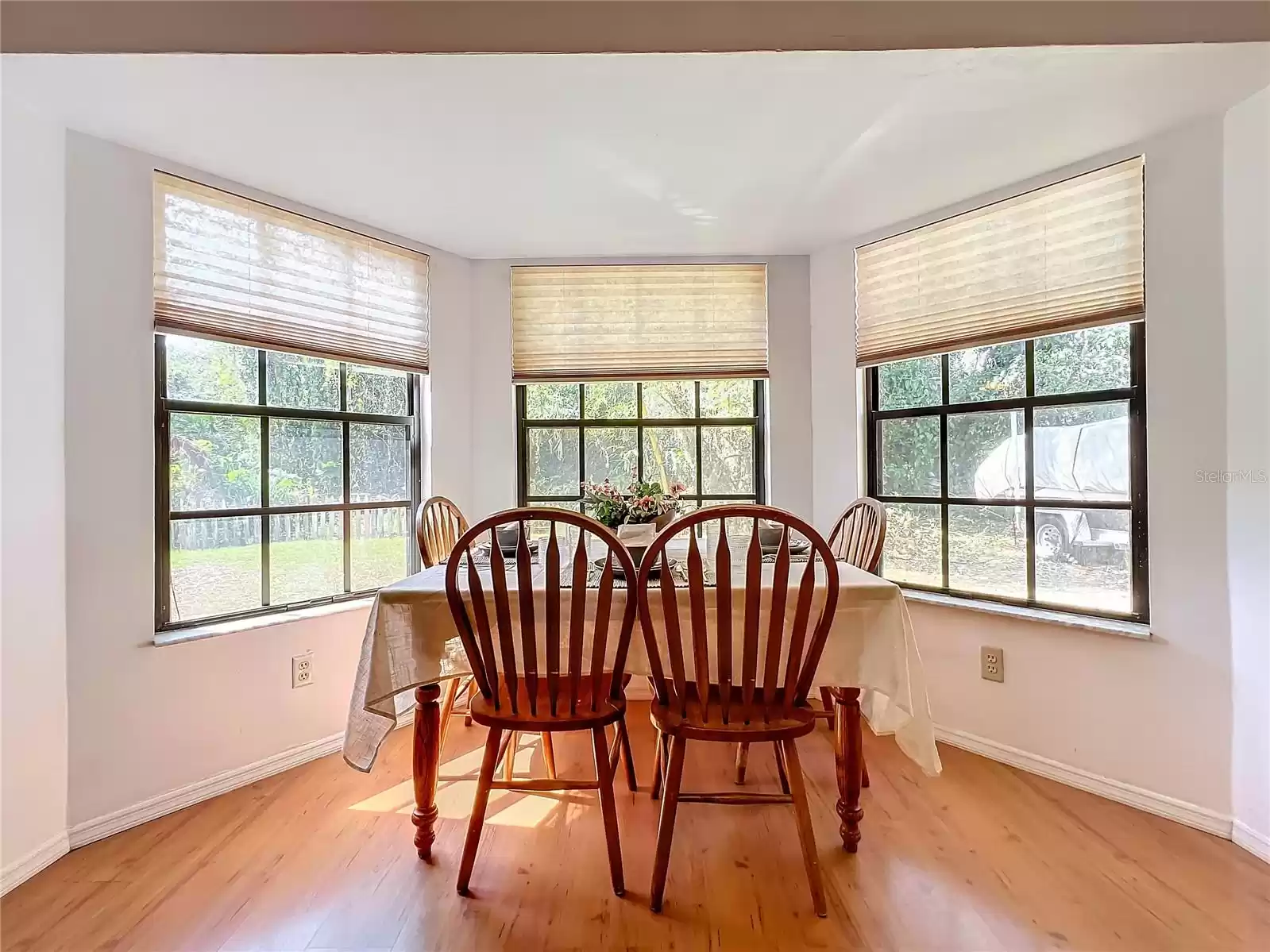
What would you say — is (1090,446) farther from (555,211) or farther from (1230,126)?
(555,211)

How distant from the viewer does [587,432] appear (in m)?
3.16

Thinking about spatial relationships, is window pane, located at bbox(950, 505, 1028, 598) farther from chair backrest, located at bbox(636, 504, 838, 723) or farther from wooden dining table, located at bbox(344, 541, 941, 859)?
chair backrest, located at bbox(636, 504, 838, 723)

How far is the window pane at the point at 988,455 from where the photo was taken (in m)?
2.39

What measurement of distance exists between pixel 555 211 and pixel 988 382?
1937 mm

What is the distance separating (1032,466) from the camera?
2354 millimetres

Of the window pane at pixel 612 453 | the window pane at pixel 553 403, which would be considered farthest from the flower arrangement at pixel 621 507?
the window pane at pixel 553 403

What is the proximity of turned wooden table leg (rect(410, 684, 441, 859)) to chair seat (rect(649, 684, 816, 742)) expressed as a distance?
638mm

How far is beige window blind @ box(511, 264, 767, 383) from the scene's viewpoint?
3076 millimetres

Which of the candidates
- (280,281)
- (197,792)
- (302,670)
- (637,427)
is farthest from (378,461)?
(197,792)

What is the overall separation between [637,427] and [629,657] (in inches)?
65.3

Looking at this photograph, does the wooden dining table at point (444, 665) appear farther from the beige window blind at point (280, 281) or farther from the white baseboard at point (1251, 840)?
the beige window blind at point (280, 281)

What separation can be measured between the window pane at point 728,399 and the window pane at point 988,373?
37.1 inches

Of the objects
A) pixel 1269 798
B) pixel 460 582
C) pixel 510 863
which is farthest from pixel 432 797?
pixel 1269 798

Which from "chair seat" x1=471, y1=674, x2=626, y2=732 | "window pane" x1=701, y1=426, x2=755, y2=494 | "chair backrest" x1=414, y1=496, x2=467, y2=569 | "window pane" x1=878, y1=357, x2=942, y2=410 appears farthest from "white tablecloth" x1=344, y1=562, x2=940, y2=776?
"window pane" x1=701, y1=426, x2=755, y2=494
